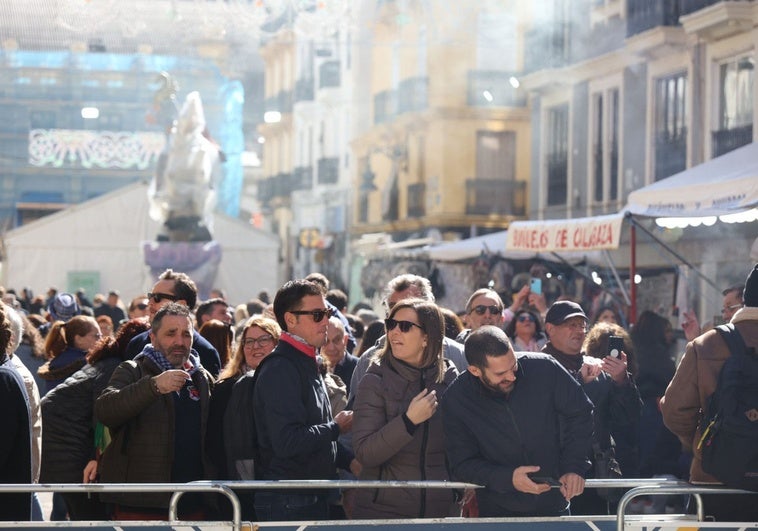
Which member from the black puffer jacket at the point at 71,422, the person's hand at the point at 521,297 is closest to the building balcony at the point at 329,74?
the person's hand at the point at 521,297

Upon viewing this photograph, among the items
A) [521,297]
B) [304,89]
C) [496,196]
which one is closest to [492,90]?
[496,196]

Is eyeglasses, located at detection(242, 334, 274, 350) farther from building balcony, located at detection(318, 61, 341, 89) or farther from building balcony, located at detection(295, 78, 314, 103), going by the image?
building balcony, located at detection(295, 78, 314, 103)

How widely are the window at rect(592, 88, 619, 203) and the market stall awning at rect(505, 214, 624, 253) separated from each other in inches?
432

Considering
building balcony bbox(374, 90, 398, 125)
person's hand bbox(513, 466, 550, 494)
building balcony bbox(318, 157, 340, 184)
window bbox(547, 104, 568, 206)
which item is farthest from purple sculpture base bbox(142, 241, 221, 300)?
person's hand bbox(513, 466, 550, 494)

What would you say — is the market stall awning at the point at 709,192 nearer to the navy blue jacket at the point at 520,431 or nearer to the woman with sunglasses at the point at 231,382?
the woman with sunglasses at the point at 231,382

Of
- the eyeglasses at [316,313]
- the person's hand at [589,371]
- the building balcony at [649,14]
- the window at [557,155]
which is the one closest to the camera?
the eyeglasses at [316,313]

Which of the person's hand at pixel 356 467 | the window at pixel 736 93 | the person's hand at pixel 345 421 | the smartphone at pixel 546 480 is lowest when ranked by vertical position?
the person's hand at pixel 356 467

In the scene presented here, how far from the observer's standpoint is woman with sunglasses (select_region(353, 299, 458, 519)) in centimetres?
557

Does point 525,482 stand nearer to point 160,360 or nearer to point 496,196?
point 160,360

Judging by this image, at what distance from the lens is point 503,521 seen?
5234 millimetres

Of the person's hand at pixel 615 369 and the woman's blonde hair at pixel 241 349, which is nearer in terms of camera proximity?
the woman's blonde hair at pixel 241 349

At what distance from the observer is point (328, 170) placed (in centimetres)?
5172

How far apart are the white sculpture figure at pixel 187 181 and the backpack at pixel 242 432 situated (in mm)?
27304

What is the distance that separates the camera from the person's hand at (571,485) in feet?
17.7
